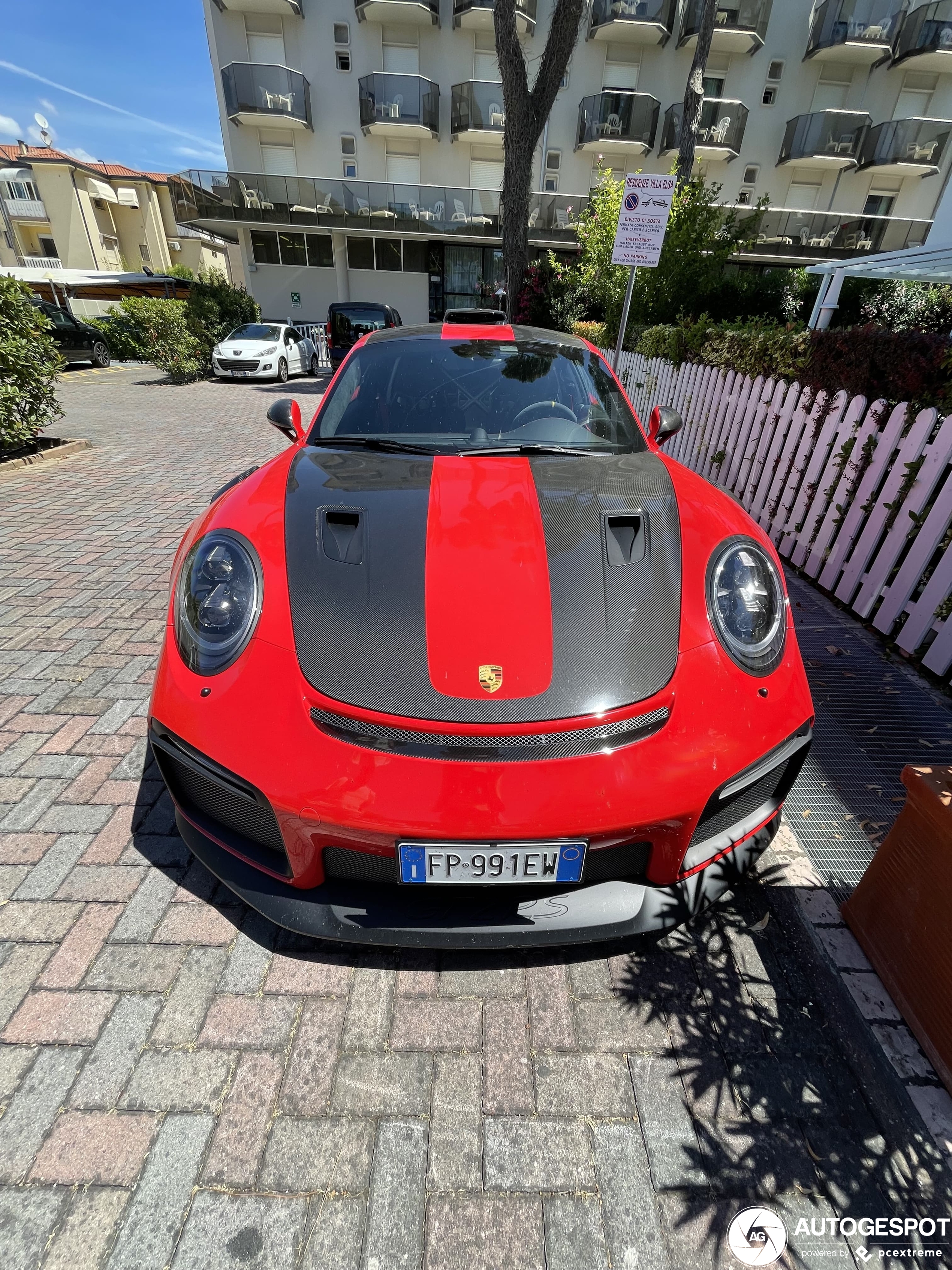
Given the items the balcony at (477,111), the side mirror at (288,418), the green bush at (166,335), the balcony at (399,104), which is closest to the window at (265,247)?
the balcony at (399,104)

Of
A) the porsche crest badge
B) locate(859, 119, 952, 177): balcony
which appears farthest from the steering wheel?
locate(859, 119, 952, 177): balcony

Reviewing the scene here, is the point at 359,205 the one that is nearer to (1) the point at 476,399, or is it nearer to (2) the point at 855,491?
(2) the point at 855,491

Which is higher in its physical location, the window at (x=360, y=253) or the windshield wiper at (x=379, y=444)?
the window at (x=360, y=253)

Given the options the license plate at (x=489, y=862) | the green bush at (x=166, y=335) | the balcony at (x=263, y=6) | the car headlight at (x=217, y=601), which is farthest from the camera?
the balcony at (x=263, y=6)

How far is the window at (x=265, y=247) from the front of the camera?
23.6m

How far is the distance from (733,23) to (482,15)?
9.34 meters

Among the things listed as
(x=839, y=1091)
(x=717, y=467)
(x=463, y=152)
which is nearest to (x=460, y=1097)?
(x=839, y=1091)

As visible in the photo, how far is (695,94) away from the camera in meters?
13.5

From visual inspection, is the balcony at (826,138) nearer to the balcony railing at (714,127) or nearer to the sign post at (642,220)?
the balcony railing at (714,127)

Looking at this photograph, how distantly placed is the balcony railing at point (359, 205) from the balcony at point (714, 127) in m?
4.68

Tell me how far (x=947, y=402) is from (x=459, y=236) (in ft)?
78.2

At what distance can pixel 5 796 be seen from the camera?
2152 mm

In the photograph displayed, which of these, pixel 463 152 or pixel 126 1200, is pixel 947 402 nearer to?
pixel 126 1200

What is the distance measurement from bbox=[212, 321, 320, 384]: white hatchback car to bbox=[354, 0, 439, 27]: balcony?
15129 mm
